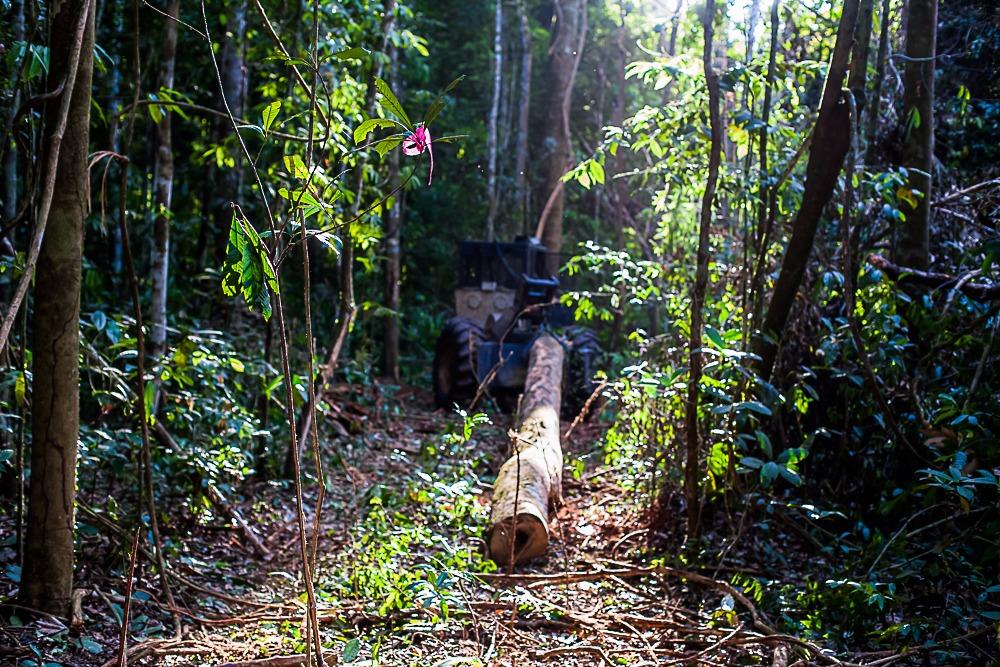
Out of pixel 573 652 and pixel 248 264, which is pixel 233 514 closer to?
pixel 573 652

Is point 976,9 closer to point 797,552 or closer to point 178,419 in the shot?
point 797,552

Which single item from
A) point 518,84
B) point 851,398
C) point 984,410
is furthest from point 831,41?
point 518,84

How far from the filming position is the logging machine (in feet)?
32.2

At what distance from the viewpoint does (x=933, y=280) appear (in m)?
5.19

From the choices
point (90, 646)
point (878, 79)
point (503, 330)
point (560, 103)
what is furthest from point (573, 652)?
point (560, 103)

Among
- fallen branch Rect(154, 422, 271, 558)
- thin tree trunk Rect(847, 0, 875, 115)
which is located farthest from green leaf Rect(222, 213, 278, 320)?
thin tree trunk Rect(847, 0, 875, 115)

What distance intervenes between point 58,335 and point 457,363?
697cm

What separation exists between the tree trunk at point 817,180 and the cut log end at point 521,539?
1585mm

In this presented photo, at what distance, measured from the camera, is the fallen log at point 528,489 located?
5090mm

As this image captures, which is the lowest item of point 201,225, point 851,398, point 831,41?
point 851,398

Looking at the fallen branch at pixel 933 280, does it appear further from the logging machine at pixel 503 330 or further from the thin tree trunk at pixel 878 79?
the logging machine at pixel 503 330

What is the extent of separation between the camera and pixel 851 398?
525cm

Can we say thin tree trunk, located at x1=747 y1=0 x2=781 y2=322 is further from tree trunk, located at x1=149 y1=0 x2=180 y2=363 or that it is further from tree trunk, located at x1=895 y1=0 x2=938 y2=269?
tree trunk, located at x1=149 y1=0 x2=180 y2=363

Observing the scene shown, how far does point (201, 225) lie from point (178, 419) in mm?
4543
